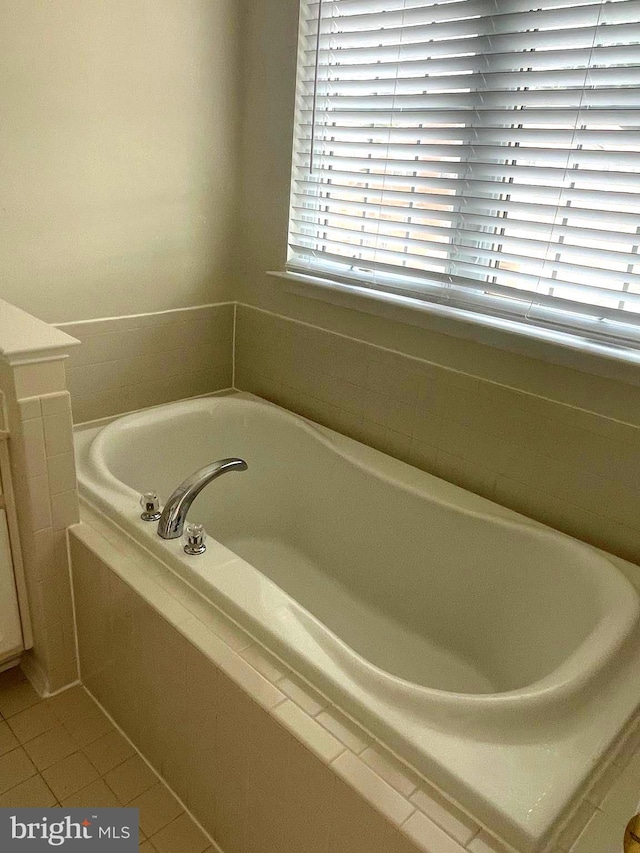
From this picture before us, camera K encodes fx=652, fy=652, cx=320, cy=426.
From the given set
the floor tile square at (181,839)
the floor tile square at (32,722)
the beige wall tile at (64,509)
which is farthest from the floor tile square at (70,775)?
the beige wall tile at (64,509)

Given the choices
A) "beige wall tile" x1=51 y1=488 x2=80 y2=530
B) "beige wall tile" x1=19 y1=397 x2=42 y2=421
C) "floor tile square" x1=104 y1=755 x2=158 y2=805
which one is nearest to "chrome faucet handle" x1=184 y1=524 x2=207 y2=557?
"beige wall tile" x1=51 y1=488 x2=80 y2=530

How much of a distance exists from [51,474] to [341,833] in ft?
3.15

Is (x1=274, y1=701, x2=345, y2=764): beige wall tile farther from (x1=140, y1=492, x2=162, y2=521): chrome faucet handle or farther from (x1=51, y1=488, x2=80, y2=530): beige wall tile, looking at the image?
(x1=51, y1=488, x2=80, y2=530): beige wall tile

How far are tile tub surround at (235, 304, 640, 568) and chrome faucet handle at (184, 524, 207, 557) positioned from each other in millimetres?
736

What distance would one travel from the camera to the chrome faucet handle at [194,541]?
55.8 inches

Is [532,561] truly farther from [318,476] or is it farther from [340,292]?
[340,292]

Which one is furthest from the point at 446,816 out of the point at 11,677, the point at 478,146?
the point at 478,146

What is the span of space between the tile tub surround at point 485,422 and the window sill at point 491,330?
0.13 ft

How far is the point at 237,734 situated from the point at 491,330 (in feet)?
3.60

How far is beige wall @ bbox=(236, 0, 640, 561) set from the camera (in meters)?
1.53

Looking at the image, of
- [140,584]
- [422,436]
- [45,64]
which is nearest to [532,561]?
[422,436]

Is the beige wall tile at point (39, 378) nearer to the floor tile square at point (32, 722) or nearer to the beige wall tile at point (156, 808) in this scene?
the floor tile square at point (32, 722)

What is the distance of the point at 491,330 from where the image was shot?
5.42 ft

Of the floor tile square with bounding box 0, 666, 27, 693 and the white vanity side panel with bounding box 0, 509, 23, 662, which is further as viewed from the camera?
the floor tile square with bounding box 0, 666, 27, 693
